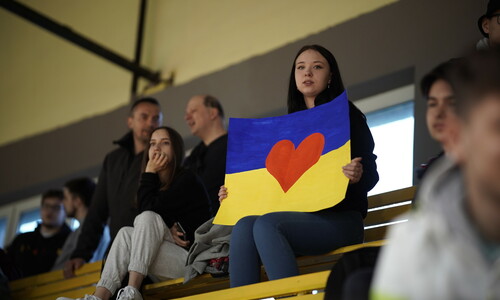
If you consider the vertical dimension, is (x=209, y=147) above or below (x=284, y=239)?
above

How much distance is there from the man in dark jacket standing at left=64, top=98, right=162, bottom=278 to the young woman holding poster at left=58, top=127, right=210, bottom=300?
509 mm

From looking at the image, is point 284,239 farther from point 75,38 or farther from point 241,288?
point 75,38

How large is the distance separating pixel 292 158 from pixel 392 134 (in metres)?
1.49

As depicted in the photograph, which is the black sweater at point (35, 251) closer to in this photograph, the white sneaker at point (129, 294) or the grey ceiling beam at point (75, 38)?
the grey ceiling beam at point (75, 38)

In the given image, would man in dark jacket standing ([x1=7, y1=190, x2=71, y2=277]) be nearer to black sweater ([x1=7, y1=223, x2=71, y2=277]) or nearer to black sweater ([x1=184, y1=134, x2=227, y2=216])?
black sweater ([x1=7, y1=223, x2=71, y2=277])

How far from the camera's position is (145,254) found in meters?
2.60

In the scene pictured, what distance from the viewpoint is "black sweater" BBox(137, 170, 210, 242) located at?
109 inches

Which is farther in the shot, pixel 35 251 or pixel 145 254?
pixel 35 251

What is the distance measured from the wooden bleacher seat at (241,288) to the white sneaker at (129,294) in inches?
5.8

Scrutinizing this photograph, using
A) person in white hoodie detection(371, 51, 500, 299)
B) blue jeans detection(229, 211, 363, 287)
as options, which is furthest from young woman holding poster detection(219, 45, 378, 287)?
person in white hoodie detection(371, 51, 500, 299)

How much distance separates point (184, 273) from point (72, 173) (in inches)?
109

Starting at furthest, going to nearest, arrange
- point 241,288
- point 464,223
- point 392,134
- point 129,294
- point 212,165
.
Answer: point 392,134 → point 212,165 → point 129,294 → point 241,288 → point 464,223

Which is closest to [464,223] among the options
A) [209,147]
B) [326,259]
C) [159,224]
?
[326,259]

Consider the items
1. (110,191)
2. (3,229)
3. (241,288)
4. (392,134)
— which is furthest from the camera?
(3,229)
